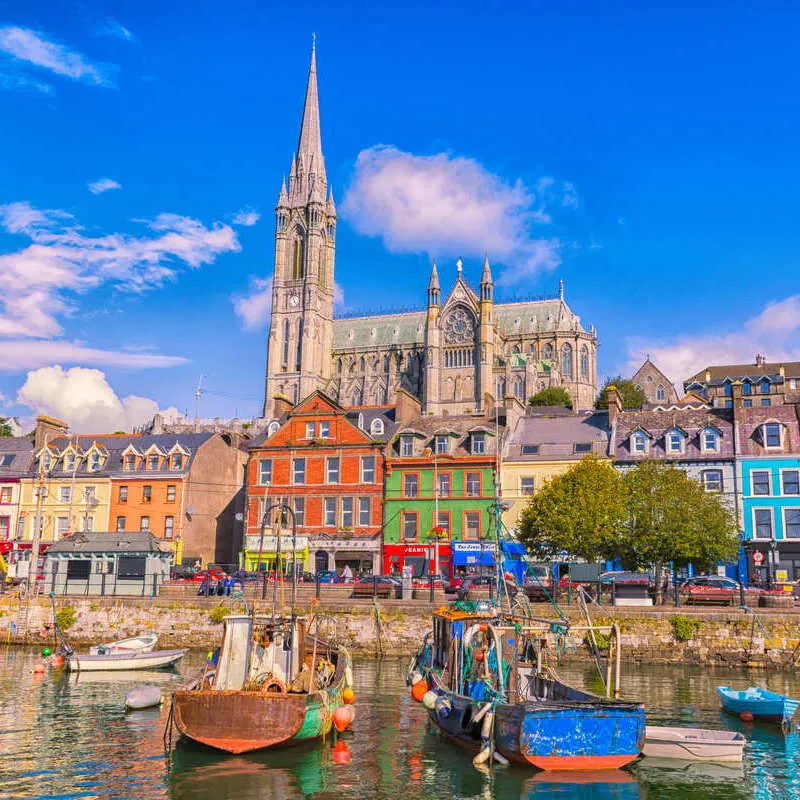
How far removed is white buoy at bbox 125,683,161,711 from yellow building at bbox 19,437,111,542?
3972 centimetres

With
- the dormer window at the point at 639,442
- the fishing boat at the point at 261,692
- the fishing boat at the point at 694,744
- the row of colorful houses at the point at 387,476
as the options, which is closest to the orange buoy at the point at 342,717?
the fishing boat at the point at 261,692

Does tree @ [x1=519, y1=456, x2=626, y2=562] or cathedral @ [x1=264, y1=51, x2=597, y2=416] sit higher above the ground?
cathedral @ [x1=264, y1=51, x2=597, y2=416]

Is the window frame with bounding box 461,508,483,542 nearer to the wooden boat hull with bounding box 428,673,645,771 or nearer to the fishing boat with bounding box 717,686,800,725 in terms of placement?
the fishing boat with bounding box 717,686,800,725

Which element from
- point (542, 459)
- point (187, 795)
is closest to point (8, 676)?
point (187, 795)

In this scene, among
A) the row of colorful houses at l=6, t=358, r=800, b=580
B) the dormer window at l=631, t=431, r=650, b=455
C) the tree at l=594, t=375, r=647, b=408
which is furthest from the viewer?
the tree at l=594, t=375, r=647, b=408

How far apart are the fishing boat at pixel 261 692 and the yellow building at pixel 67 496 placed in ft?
143

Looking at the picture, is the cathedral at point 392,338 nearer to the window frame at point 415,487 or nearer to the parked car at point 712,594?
the window frame at point 415,487

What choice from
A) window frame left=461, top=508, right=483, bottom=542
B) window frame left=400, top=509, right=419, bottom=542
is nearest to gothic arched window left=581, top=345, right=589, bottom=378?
window frame left=461, top=508, right=483, bottom=542

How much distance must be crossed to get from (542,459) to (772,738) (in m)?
35.7

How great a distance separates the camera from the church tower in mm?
162500

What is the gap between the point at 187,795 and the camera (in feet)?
63.4

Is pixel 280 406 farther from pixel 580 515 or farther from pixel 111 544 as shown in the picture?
pixel 580 515

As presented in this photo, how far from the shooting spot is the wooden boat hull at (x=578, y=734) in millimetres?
20234

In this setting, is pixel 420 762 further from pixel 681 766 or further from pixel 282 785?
pixel 681 766
